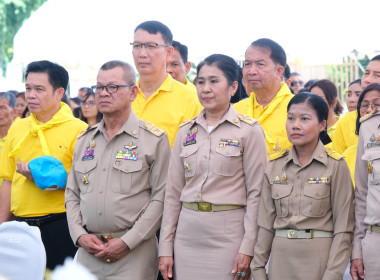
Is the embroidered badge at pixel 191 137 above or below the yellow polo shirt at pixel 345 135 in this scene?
above

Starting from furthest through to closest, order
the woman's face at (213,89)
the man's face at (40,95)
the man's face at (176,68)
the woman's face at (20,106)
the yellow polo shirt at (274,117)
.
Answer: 1. the woman's face at (20,106)
2. the man's face at (176,68)
3. the man's face at (40,95)
4. the yellow polo shirt at (274,117)
5. the woman's face at (213,89)

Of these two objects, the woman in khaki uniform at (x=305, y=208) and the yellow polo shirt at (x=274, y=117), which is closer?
the woman in khaki uniform at (x=305, y=208)

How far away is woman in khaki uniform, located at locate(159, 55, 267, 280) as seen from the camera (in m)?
4.61

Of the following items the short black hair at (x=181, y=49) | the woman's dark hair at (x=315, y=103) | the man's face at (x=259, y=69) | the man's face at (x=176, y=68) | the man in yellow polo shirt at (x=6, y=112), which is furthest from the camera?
the man in yellow polo shirt at (x=6, y=112)

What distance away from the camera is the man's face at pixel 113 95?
16.5 ft

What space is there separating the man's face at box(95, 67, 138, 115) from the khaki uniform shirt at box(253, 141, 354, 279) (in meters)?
1.08

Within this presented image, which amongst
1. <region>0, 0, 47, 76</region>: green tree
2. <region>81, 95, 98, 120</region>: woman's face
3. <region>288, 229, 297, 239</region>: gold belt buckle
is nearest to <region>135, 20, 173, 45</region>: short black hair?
<region>288, 229, 297, 239</region>: gold belt buckle

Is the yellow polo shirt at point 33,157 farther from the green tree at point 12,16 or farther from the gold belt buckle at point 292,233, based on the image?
the green tree at point 12,16

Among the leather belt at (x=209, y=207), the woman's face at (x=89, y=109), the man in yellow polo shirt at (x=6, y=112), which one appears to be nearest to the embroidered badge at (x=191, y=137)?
the leather belt at (x=209, y=207)

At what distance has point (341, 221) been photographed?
14.6 feet

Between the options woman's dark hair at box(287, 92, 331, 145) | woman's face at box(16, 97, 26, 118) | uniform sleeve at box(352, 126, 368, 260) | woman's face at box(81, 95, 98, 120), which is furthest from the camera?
woman's face at box(16, 97, 26, 118)

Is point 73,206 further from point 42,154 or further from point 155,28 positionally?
point 155,28

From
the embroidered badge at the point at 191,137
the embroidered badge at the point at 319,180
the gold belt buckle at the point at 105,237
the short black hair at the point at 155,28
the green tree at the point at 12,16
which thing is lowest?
the gold belt buckle at the point at 105,237

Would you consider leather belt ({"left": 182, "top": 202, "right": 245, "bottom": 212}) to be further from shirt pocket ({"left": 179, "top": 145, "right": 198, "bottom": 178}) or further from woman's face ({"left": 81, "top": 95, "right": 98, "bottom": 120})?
woman's face ({"left": 81, "top": 95, "right": 98, "bottom": 120})
